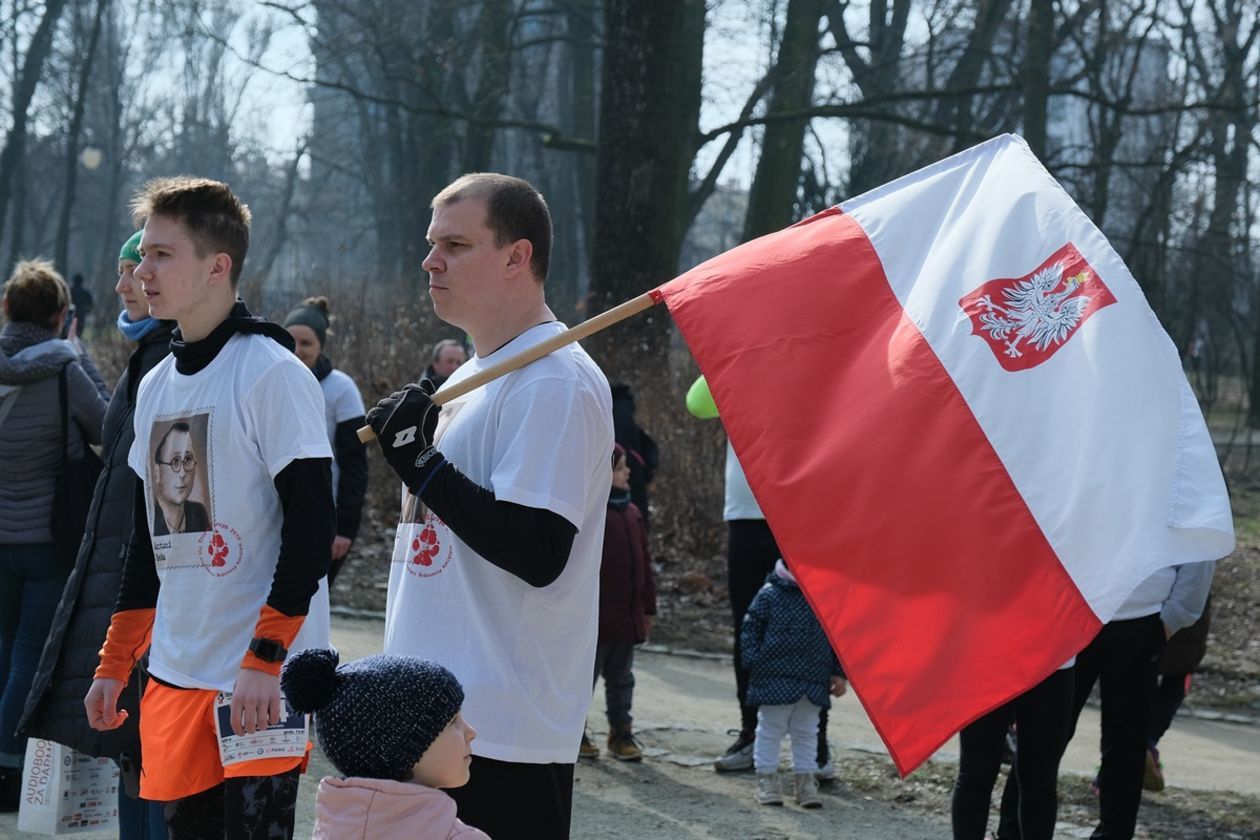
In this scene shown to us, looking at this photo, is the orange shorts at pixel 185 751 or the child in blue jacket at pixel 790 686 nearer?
the orange shorts at pixel 185 751

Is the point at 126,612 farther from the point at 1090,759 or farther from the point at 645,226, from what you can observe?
the point at 645,226

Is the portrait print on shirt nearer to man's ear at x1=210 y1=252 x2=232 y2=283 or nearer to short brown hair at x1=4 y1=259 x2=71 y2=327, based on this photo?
man's ear at x1=210 y1=252 x2=232 y2=283

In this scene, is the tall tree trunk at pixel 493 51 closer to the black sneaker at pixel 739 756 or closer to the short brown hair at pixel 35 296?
the black sneaker at pixel 739 756

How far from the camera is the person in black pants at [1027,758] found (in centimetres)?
524

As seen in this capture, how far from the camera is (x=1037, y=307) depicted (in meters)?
3.64

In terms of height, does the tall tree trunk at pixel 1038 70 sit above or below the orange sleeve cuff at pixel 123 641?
above

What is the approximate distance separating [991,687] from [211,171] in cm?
5203

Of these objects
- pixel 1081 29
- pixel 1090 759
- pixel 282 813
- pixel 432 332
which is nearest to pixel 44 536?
pixel 282 813

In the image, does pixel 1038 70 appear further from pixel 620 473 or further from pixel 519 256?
pixel 519 256

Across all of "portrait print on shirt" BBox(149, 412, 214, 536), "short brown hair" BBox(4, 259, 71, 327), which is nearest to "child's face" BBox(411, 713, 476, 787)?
"portrait print on shirt" BBox(149, 412, 214, 536)

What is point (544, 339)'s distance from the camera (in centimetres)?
334

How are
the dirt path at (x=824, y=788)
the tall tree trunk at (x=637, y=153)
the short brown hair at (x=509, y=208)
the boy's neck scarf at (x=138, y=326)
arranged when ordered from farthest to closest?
the tall tree trunk at (x=637, y=153)
the dirt path at (x=824, y=788)
the boy's neck scarf at (x=138, y=326)
the short brown hair at (x=509, y=208)

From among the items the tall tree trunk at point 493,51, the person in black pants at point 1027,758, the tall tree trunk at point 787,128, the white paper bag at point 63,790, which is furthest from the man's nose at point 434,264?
the tall tree trunk at point 493,51

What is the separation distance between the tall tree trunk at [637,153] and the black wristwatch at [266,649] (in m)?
12.3
